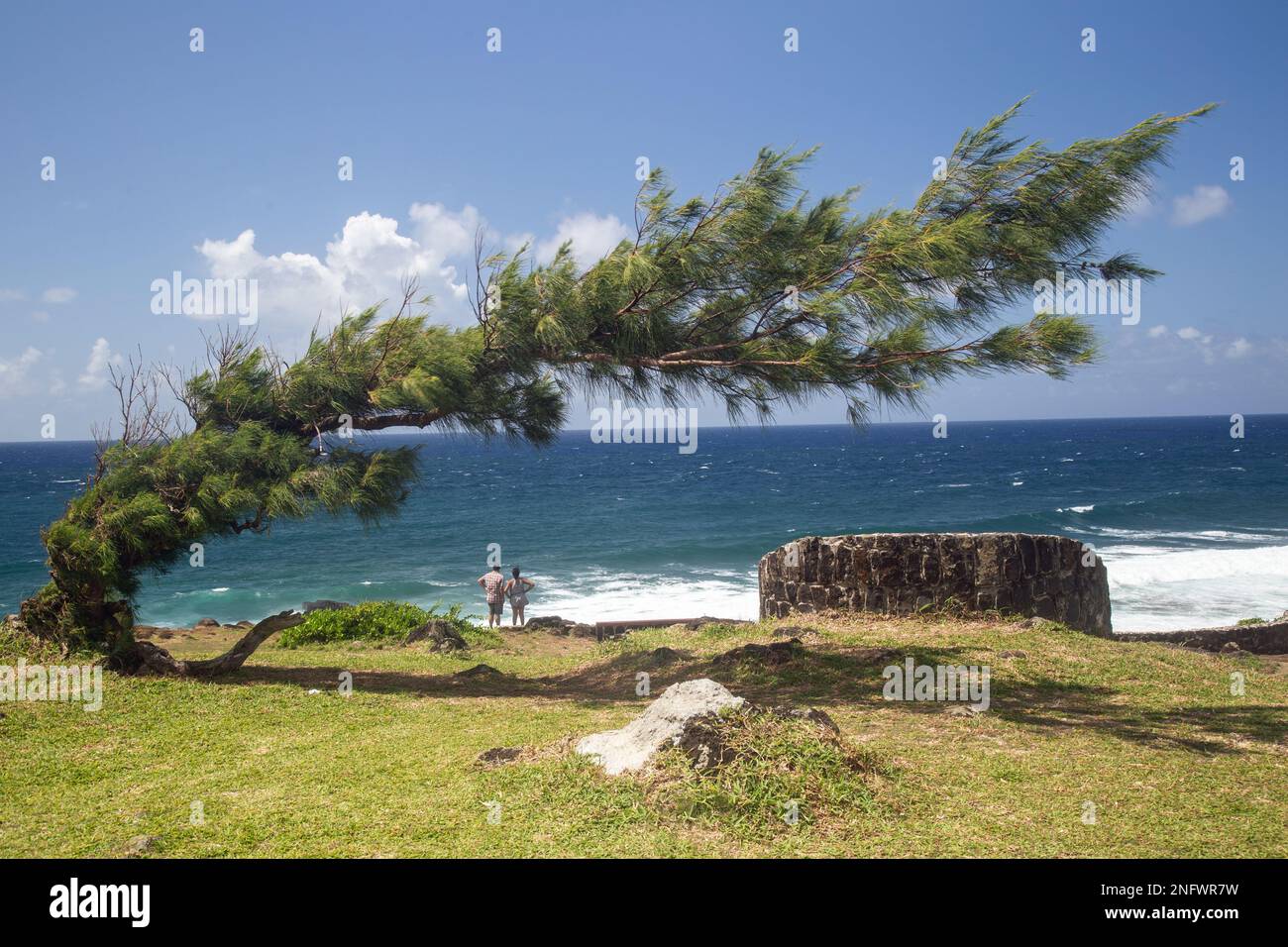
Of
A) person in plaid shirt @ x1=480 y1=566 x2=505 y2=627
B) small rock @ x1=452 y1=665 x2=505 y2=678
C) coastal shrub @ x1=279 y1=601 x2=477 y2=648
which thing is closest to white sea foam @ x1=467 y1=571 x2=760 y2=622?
person in plaid shirt @ x1=480 y1=566 x2=505 y2=627

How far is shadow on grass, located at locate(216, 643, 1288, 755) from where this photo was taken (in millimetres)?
6691

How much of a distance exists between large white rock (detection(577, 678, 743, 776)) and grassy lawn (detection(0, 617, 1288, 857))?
0.52 ft

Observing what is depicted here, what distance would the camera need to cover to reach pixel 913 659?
8781 mm

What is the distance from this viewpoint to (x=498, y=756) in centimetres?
570

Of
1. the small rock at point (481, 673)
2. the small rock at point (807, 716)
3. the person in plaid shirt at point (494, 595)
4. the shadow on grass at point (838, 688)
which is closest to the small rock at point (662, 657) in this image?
the shadow on grass at point (838, 688)

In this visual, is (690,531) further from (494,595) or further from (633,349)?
(633,349)

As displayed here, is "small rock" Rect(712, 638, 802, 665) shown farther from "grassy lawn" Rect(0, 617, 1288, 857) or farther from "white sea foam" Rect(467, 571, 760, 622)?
"white sea foam" Rect(467, 571, 760, 622)

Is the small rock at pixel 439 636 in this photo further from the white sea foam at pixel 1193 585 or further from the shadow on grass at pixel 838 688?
the white sea foam at pixel 1193 585

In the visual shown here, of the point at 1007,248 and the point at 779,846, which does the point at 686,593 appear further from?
the point at 779,846

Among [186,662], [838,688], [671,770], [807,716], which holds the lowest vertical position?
[838,688]

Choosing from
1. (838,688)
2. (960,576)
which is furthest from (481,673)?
(960,576)

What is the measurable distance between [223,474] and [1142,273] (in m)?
8.23

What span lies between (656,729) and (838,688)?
340 centimetres
